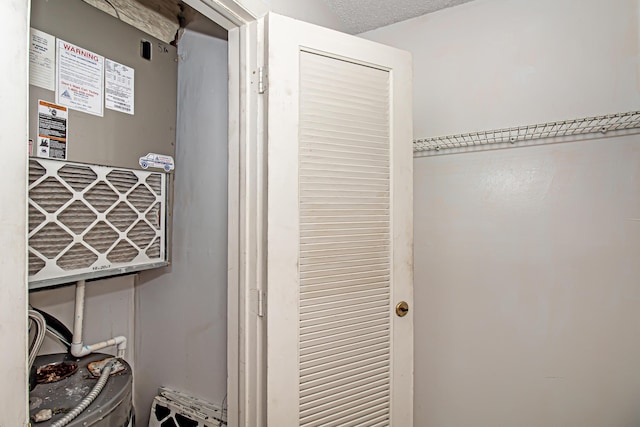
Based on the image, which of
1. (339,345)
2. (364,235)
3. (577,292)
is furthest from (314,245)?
(577,292)

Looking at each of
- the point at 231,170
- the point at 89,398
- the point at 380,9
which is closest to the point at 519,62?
the point at 380,9

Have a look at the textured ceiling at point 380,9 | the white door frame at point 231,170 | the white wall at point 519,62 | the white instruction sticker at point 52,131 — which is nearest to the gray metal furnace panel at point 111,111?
the white instruction sticker at point 52,131

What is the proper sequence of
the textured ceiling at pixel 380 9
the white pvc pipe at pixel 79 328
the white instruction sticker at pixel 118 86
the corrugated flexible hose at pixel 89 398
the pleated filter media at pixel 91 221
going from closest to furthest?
1. the corrugated flexible hose at pixel 89 398
2. the pleated filter media at pixel 91 221
3. the white instruction sticker at pixel 118 86
4. the white pvc pipe at pixel 79 328
5. the textured ceiling at pixel 380 9

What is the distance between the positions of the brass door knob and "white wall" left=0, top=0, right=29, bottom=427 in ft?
3.81

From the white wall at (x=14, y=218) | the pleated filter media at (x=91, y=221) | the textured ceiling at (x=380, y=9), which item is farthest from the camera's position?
the textured ceiling at (x=380, y=9)

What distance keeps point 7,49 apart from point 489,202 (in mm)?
1708

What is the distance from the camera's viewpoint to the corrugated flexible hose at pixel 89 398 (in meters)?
1.04

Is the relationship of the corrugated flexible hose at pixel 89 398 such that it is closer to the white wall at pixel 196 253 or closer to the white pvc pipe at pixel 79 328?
the white pvc pipe at pixel 79 328

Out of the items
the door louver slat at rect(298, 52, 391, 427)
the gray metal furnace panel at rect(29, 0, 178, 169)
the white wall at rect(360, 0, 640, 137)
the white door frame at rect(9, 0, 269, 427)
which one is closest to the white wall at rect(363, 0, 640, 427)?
the white wall at rect(360, 0, 640, 137)

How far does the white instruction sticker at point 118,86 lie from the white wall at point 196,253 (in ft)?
0.91

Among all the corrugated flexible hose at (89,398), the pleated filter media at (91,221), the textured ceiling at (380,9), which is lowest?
the corrugated flexible hose at (89,398)

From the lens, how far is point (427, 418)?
5.72ft

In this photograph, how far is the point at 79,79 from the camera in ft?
4.05

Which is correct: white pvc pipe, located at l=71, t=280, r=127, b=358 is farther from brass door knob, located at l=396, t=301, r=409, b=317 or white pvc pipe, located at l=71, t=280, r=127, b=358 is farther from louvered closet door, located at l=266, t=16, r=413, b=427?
brass door knob, located at l=396, t=301, r=409, b=317
